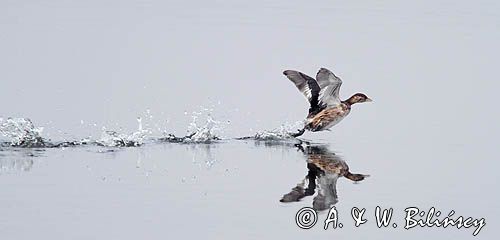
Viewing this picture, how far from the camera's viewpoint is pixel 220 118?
1370 cm

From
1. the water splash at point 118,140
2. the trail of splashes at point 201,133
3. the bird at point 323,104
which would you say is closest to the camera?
the water splash at point 118,140

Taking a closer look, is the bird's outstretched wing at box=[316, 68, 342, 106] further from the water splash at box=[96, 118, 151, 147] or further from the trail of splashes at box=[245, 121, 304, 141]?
the water splash at box=[96, 118, 151, 147]

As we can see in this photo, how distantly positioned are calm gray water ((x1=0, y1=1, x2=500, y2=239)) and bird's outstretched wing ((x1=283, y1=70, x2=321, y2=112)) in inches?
15.5

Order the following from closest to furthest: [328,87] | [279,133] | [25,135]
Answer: [25,135] < [279,133] < [328,87]

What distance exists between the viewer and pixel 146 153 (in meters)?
11.6

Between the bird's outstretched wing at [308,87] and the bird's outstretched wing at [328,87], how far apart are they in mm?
79

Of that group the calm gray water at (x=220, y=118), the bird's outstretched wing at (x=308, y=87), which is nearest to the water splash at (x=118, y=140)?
the calm gray water at (x=220, y=118)

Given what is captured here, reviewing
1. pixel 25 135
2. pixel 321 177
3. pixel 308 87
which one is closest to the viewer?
pixel 321 177

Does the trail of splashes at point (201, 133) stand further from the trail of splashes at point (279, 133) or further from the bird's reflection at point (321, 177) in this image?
the bird's reflection at point (321, 177)

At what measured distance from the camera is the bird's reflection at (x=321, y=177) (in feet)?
31.2

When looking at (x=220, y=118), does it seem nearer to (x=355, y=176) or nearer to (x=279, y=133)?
(x=279, y=133)

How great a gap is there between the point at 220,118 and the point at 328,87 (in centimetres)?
123

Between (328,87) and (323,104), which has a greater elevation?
(328,87)

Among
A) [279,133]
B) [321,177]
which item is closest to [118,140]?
[279,133]
